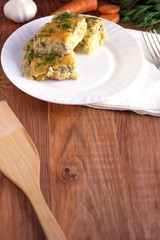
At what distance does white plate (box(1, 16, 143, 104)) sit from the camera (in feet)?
7.15

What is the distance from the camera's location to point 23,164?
1.84 metres

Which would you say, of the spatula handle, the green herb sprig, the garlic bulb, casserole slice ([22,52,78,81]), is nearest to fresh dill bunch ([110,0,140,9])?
the green herb sprig

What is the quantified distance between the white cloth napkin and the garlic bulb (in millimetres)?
1062

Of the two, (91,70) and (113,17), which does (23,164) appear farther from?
(113,17)

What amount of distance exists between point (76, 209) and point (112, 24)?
1.53 metres

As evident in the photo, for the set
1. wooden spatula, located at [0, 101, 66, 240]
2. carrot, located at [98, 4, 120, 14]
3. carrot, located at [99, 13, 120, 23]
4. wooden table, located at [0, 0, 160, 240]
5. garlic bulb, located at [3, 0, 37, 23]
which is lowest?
wooden table, located at [0, 0, 160, 240]

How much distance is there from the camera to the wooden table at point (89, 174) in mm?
1700

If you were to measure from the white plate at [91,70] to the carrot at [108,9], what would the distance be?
0.96 ft

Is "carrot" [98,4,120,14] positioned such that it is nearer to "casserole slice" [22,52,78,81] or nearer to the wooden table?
"casserole slice" [22,52,78,81]

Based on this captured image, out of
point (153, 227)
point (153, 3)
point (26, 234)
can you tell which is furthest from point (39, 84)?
point (153, 3)

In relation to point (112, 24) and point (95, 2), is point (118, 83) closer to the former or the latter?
point (112, 24)

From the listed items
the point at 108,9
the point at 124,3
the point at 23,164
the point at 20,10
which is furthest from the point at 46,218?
the point at 124,3

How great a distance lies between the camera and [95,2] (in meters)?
3.01

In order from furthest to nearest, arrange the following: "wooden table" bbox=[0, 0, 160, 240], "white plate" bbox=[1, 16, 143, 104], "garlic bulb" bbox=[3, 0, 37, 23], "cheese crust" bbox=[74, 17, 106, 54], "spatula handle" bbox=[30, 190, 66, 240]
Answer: "garlic bulb" bbox=[3, 0, 37, 23] < "cheese crust" bbox=[74, 17, 106, 54] < "white plate" bbox=[1, 16, 143, 104] < "wooden table" bbox=[0, 0, 160, 240] < "spatula handle" bbox=[30, 190, 66, 240]
